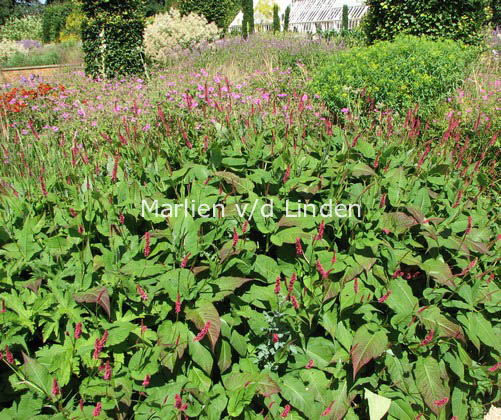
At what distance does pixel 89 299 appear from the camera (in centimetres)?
144

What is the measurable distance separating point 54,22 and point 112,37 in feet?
84.3

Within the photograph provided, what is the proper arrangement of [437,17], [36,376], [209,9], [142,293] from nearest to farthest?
[36,376]
[142,293]
[437,17]
[209,9]

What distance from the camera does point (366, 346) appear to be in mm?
1560

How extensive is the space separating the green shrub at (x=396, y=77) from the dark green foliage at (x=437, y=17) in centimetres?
232

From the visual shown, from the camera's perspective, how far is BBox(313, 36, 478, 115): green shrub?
4.98 meters

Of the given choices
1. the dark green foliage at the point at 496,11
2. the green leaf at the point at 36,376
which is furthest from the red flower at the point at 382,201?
the dark green foliage at the point at 496,11

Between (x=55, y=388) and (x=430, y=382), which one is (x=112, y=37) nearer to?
(x=55, y=388)

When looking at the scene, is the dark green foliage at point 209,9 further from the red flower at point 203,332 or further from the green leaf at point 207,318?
the red flower at point 203,332

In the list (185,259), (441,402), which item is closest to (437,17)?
(441,402)

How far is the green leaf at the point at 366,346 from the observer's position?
152cm

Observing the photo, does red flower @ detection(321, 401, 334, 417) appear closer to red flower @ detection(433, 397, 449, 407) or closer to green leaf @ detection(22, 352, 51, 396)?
red flower @ detection(433, 397, 449, 407)

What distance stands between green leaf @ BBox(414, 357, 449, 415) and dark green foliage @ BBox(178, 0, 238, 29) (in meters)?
19.0

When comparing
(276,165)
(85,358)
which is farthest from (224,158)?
(85,358)

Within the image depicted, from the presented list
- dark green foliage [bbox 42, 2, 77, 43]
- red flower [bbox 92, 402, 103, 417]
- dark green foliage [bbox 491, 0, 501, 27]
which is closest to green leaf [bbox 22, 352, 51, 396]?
red flower [bbox 92, 402, 103, 417]
